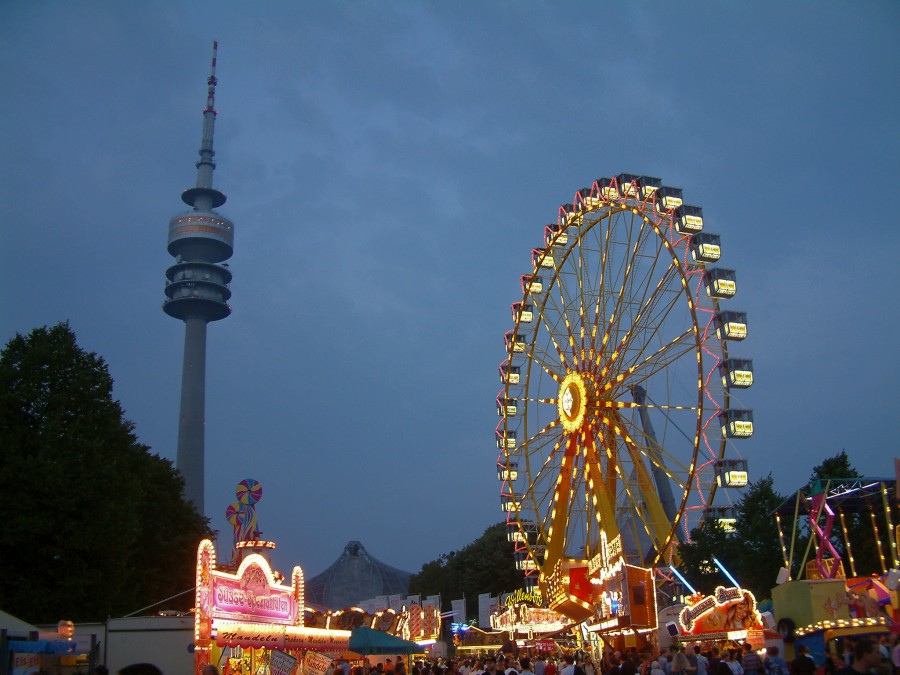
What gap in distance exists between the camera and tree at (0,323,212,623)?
23.3m

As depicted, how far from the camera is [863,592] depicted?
1802 cm

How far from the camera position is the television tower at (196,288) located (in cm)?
10631

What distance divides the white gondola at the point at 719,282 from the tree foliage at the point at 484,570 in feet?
150

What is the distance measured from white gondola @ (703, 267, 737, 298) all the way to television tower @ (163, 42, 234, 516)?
8785 cm

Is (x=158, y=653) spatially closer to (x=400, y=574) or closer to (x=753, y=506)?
(x=753, y=506)

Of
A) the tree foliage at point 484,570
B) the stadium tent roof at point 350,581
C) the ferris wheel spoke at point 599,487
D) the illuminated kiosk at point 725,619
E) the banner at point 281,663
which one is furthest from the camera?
the stadium tent roof at point 350,581

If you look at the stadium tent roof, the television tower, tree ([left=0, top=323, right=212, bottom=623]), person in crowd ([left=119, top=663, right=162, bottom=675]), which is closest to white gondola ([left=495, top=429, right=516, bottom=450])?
tree ([left=0, top=323, right=212, bottom=623])

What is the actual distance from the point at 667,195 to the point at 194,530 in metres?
24.1

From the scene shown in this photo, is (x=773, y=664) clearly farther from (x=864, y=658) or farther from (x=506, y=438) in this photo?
(x=506, y=438)

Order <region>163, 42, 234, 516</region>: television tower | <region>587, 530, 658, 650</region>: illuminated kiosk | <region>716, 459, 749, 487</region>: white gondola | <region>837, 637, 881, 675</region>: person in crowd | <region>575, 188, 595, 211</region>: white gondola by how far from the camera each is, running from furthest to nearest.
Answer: <region>163, 42, 234, 516</region>: television tower
<region>575, 188, 595, 211</region>: white gondola
<region>716, 459, 749, 487</region>: white gondola
<region>587, 530, 658, 650</region>: illuminated kiosk
<region>837, 637, 881, 675</region>: person in crowd

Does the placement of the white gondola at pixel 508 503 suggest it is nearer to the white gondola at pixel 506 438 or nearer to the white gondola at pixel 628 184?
the white gondola at pixel 506 438

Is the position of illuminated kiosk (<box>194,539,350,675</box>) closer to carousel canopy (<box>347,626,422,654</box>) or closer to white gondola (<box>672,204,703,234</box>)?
carousel canopy (<box>347,626,422,654</box>)

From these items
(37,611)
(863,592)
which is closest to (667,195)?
(863,592)

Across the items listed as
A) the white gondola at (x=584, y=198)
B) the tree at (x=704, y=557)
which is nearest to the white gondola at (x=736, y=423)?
the white gondola at (x=584, y=198)
